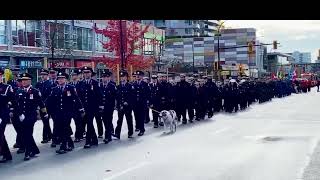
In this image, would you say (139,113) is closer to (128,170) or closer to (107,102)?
(107,102)

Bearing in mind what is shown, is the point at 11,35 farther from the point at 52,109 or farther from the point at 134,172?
the point at 134,172

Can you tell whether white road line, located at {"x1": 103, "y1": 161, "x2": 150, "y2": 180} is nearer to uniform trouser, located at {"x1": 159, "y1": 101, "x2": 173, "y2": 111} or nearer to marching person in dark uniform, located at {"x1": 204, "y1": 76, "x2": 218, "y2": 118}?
uniform trouser, located at {"x1": 159, "y1": 101, "x2": 173, "y2": 111}

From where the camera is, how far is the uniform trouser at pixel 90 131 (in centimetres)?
1376

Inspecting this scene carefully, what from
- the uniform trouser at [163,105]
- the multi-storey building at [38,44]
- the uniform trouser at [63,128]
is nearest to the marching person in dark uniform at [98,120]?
the uniform trouser at [63,128]

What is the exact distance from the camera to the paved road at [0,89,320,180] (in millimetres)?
10023

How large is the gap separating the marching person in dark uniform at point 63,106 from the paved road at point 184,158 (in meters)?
0.45

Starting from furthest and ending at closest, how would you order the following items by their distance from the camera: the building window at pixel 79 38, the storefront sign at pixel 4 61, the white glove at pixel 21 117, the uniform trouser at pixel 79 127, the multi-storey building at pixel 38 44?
the building window at pixel 79 38 < the multi-storey building at pixel 38 44 < the storefront sign at pixel 4 61 < the uniform trouser at pixel 79 127 < the white glove at pixel 21 117

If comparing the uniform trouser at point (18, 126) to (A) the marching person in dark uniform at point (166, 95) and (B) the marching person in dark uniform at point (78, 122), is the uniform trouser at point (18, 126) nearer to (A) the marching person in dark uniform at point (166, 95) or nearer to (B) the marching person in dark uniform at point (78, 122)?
(B) the marching person in dark uniform at point (78, 122)

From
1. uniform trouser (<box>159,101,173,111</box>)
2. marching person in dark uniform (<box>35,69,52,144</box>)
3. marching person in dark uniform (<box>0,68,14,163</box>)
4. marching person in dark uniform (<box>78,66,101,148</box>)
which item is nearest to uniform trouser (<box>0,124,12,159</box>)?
marching person in dark uniform (<box>0,68,14,163</box>)

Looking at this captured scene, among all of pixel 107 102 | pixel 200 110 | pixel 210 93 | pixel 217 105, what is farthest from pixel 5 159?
pixel 217 105

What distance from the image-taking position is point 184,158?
1184 cm

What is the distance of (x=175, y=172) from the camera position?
401 inches
